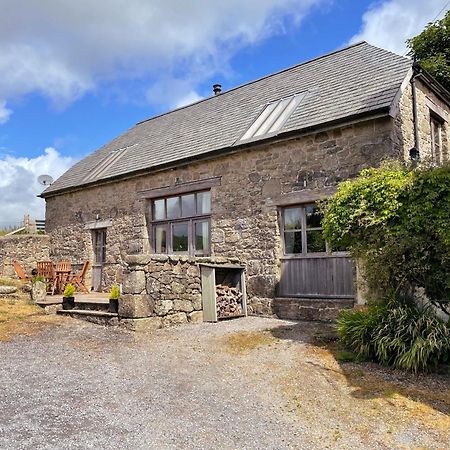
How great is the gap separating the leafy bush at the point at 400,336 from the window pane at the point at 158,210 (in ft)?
23.9

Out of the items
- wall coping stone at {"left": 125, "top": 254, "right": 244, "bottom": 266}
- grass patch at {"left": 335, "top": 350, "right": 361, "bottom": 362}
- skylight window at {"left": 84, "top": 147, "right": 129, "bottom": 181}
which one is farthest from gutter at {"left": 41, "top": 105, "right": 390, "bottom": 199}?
grass patch at {"left": 335, "top": 350, "right": 361, "bottom": 362}

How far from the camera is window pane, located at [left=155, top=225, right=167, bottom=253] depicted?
41.2 ft

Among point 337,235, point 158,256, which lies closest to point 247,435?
Answer: point 337,235

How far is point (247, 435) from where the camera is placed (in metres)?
3.96

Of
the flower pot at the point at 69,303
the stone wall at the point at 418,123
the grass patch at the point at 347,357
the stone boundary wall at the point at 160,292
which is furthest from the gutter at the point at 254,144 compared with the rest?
the grass patch at the point at 347,357

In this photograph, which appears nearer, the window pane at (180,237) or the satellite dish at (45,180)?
the window pane at (180,237)

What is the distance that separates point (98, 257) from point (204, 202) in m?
5.06

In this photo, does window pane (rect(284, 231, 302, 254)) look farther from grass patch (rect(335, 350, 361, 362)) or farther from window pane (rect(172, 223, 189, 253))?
grass patch (rect(335, 350, 361, 362))

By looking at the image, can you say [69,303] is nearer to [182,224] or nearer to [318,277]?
[182,224]

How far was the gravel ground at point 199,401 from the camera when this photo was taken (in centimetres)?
388

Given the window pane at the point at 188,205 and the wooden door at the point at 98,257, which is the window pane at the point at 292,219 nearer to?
the window pane at the point at 188,205

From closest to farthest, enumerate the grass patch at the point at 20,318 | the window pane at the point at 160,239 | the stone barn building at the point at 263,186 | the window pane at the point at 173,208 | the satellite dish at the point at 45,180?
the grass patch at the point at 20,318, the stone barn building at the point at 263,186, the window pane at the point at 173,208, the window pane at the point at 160,239, the satellite dish at the point at 45,180

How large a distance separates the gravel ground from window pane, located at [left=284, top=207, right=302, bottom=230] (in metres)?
3.09

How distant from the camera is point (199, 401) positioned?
4.78 metres
